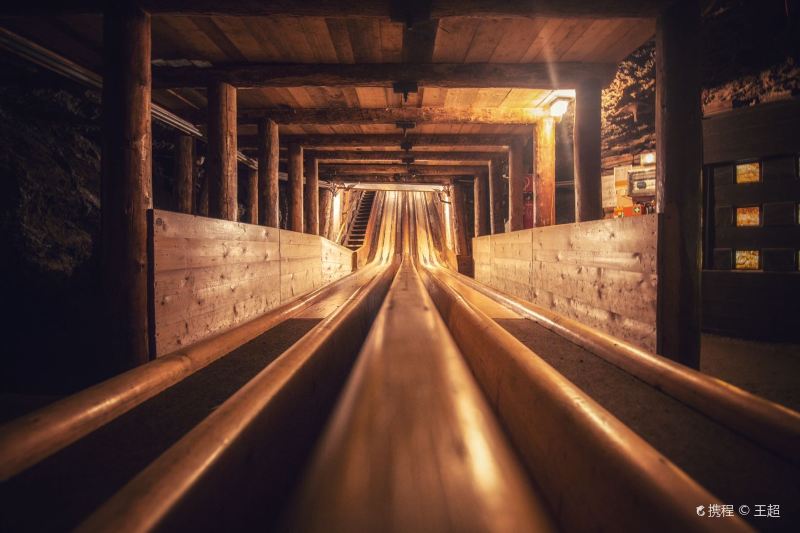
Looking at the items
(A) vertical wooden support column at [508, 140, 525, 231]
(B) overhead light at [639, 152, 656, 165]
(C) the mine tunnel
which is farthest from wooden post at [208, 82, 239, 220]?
(B) overhead light at [639, 152, 656, 165]

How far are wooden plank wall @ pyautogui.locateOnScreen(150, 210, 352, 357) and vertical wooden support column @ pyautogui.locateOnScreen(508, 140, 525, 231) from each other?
5.21 meters

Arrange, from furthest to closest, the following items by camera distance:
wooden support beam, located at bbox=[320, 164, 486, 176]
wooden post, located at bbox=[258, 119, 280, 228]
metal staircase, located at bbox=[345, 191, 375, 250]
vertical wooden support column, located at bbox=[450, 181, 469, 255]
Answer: metal staircase, located at bbox=[345, 191, 375, 250]
vertical wooden support column, located at bbox=[450, 181, 469, 255]
wooden support beam, located at bbox=[320, 164, 486, 176]
wooden post, located at bbox=[258, 119, 280, 228]

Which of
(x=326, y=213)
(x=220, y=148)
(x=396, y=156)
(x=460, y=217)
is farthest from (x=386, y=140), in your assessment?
(x=460, y=217)

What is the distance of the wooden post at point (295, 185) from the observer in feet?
22.7

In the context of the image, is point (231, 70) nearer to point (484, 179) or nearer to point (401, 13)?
point (401, 13)

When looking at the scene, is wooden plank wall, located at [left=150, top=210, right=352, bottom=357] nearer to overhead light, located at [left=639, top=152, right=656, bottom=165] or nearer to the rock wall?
the rock wall

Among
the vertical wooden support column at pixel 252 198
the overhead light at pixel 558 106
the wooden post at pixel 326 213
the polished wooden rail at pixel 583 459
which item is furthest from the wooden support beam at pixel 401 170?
the polished wooden rail at pixel 583 459

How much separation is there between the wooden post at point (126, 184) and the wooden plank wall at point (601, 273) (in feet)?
13.1

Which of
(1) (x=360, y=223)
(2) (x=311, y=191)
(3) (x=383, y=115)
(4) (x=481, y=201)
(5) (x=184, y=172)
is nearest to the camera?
(3) (x=383, y=115)

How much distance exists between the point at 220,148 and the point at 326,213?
21.2 ft

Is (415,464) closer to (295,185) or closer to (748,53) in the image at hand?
(295,185)

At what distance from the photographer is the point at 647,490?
0.73m

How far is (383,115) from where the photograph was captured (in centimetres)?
554

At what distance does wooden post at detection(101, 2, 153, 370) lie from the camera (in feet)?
8.27
